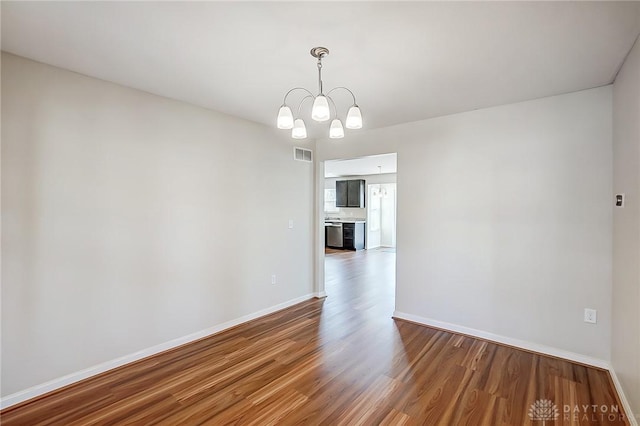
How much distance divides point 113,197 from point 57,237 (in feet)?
1.58

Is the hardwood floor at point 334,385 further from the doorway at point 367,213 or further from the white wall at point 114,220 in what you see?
the doorway at point 367,213

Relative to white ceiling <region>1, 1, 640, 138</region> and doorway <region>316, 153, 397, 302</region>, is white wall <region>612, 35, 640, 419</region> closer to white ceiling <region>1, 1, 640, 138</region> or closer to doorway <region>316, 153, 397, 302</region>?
white ceiling <region>1, 1, 640, 138</region>

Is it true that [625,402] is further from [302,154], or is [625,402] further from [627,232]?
[302,154]

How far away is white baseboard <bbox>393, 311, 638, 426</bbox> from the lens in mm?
2093

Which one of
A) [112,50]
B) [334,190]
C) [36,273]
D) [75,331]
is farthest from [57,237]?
[334,190]

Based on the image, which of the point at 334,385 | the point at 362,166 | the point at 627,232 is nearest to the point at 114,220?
the point at 334,385

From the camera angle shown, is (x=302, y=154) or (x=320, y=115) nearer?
(x=320, y=115)

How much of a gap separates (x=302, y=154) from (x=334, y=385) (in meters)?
3.03

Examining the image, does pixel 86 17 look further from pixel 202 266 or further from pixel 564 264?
pixel 564 264

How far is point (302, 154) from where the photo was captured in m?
4.34

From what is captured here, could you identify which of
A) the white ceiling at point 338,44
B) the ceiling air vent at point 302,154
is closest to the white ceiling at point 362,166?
the ceiling air vent at point 302,154

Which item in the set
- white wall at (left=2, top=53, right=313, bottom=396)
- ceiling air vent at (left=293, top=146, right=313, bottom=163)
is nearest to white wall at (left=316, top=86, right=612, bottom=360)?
ceiling air vent at (left=293, top=146, right=313, bottom=163)

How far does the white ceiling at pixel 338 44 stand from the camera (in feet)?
5.23

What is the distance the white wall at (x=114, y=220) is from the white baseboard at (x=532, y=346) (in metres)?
2.02
